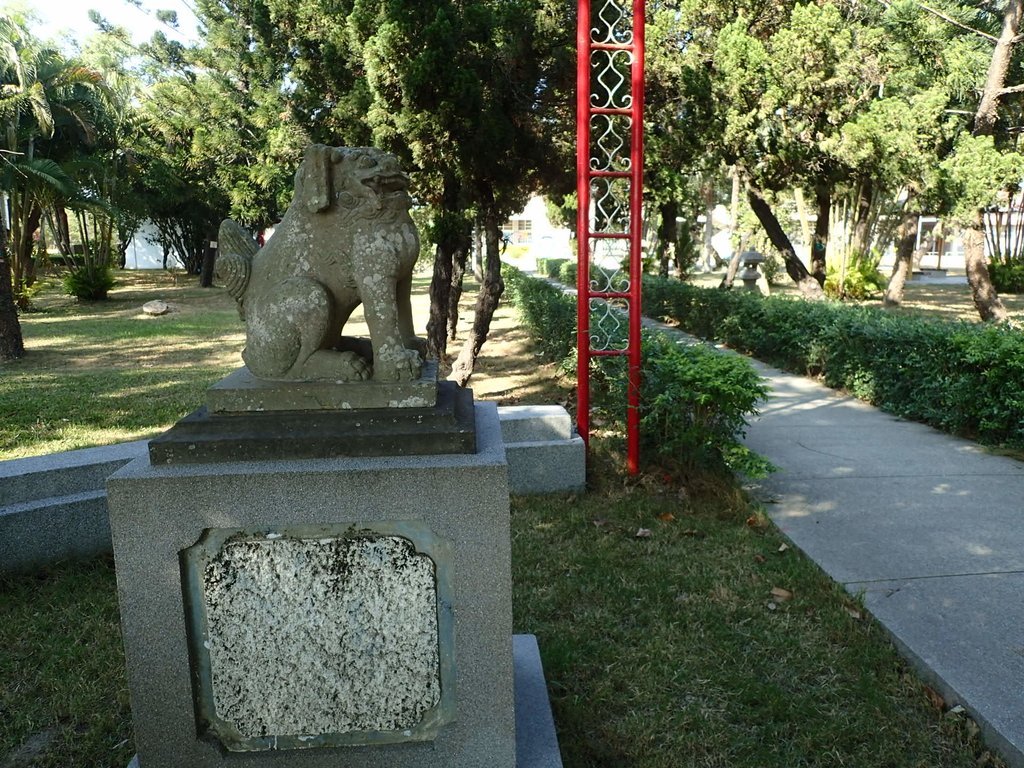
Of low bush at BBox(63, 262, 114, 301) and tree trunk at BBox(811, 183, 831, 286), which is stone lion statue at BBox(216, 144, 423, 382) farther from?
low bush at BBox(63, 262, 114, 301)

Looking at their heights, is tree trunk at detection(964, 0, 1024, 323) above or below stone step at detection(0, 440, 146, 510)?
above

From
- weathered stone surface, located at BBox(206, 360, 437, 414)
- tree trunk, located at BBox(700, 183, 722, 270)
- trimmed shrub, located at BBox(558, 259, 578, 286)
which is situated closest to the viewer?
weathered stone surface, located at BBox(206, 360, 437, 414)

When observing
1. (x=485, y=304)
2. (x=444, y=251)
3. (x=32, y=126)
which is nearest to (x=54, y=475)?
(x=444, y=251)

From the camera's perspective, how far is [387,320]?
2584 millimetres

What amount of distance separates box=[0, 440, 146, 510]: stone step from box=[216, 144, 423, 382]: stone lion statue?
2314 millimetres

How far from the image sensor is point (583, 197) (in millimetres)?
5344

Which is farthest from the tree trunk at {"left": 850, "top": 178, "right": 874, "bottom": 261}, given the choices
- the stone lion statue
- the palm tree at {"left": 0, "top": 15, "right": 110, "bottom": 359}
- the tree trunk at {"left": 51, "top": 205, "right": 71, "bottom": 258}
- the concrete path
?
the tree trunk at {"left": 51, "top": 205, "right": 71, "bottom": 258}

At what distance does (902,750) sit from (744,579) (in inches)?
52.6

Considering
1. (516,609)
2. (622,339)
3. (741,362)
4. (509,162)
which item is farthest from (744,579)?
(509,162)

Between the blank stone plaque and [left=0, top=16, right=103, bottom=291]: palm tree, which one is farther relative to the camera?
[left=0, top=16, right=103, bottom=291]: palm tree

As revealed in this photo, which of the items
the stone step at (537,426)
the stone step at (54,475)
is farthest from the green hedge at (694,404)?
the stone step at (54,475)

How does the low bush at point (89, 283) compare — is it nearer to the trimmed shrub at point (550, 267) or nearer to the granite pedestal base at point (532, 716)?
the trimmed shrub at point (550, 267)

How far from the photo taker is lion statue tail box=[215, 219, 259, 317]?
269cm

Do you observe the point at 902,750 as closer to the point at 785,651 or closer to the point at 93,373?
the point at 785,651
